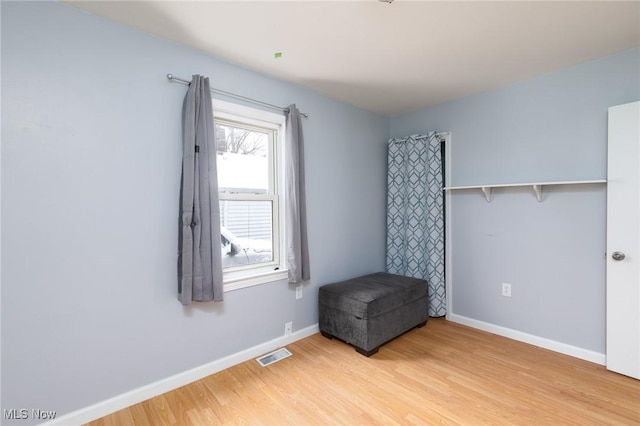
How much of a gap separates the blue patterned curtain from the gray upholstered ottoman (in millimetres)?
255

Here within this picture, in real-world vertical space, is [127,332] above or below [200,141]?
below

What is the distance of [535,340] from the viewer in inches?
100

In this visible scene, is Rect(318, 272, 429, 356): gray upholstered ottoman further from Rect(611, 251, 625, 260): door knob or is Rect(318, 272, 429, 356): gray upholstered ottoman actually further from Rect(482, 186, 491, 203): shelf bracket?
Rect(611, 251, 625, 260): door knob

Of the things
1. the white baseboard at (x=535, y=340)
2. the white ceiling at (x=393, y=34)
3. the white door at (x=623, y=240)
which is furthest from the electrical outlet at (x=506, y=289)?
the white ceiling at (x=393, y=34)

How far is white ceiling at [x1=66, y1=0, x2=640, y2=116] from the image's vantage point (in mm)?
1638

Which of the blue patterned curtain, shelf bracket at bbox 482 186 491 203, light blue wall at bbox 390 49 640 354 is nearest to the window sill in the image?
the blue patterned curtain

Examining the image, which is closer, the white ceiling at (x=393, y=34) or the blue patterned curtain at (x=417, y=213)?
the white ceiling at (x=393, y=34)

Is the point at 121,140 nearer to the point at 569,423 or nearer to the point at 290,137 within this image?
the point at 290,137

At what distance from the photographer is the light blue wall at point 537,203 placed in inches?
88.3

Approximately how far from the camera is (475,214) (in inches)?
116

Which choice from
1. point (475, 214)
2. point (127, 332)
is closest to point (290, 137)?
point (127, 332)

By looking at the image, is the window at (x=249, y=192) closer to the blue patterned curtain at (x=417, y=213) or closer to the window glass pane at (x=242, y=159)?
the window glass pane at (x=242, y=159)

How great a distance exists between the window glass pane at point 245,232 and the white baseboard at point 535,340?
216cm

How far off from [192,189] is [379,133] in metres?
2.40
